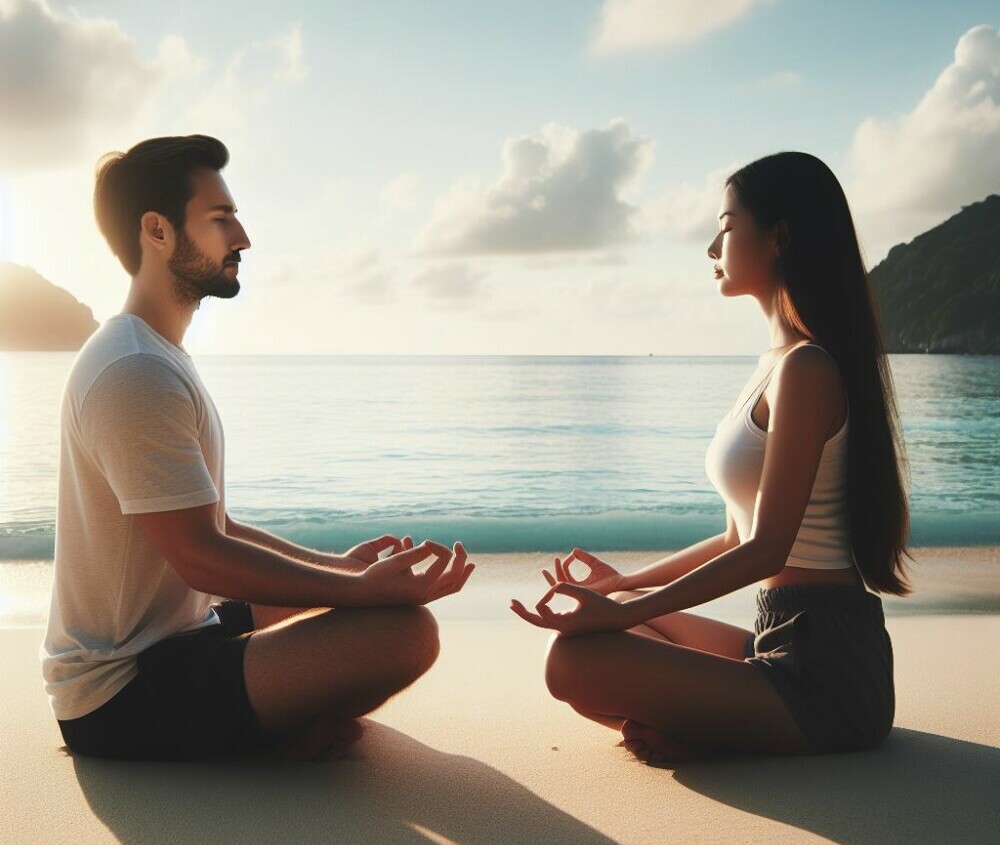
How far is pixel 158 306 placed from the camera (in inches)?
110

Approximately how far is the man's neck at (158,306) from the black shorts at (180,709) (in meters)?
0.85

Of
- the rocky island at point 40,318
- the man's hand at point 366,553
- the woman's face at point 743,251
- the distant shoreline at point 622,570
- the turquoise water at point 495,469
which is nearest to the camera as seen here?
the woman's face at point 743,251

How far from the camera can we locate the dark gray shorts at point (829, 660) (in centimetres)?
273

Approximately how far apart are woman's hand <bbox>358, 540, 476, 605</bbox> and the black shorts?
1.27 ft

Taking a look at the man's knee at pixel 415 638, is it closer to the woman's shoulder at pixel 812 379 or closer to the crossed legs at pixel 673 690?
the crossed legs at pixel 673 690

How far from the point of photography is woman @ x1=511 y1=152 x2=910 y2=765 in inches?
105

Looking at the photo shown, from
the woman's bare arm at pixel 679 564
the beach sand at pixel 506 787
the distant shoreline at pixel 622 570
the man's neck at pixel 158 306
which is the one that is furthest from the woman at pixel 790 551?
the distant shoreline at pixel 622 570

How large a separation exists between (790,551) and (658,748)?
2.25 ft

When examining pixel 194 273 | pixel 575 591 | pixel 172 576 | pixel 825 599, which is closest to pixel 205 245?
pixel 194 273

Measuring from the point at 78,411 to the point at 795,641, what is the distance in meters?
2.00

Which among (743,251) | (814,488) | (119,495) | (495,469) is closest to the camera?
(119,495)

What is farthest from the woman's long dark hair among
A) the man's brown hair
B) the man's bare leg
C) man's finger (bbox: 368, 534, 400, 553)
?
the man's brown hair

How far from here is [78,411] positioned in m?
2.49

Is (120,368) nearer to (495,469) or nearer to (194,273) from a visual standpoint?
(194,273)
